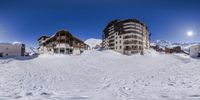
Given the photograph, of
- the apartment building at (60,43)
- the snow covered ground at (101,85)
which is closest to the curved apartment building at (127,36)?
the apartment building at (60,43)

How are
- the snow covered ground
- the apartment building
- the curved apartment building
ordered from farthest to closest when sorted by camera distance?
the curved apartment building, the apartment building, the snow covered ground

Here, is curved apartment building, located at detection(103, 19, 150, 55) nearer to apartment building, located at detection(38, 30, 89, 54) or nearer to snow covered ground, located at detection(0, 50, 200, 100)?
apartment building, located at detection(38, 30, 89, 54)

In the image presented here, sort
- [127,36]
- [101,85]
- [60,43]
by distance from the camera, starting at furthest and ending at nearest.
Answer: [127,36]
[60,43]
[101,85]

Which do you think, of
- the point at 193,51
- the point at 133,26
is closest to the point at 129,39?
the point at 133,26

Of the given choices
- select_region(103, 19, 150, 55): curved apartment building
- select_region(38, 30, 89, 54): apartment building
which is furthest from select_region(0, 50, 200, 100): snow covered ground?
select_region(103, 19, 150, 55): curved apartment building

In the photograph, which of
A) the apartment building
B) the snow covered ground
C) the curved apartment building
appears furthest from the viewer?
the curved apartment building

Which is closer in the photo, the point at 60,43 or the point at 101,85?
the point at 101,85

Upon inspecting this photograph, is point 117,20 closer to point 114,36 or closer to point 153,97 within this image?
point 114,36

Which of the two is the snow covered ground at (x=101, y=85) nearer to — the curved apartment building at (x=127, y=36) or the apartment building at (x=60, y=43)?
the apartment building at (x=60, y=43)

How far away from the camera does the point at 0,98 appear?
30.1 feet

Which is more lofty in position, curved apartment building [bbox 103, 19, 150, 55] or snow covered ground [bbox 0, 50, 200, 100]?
curved apartment building [bbox 103, 19, 150, 55]

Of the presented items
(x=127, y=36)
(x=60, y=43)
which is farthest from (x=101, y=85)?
(x=127, y=36)

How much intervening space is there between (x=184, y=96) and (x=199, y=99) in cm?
79

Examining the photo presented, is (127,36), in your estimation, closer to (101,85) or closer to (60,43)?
(60,43)
